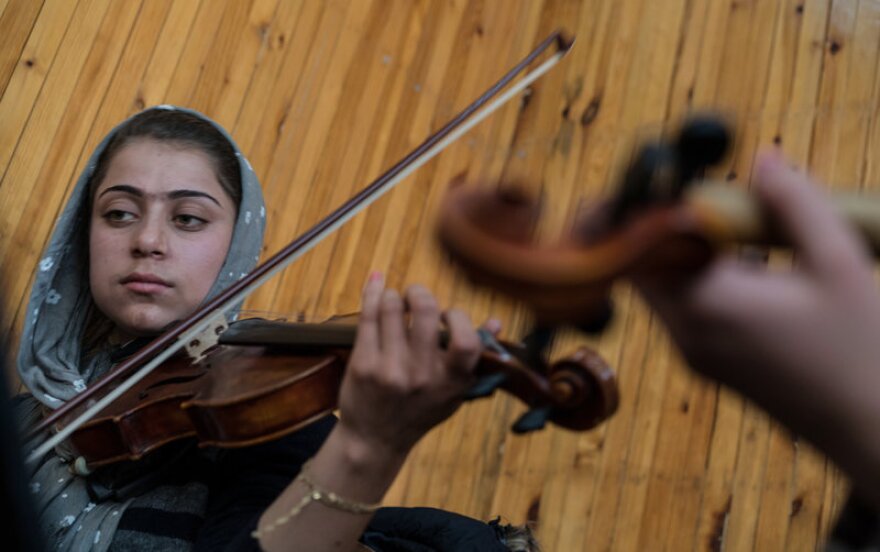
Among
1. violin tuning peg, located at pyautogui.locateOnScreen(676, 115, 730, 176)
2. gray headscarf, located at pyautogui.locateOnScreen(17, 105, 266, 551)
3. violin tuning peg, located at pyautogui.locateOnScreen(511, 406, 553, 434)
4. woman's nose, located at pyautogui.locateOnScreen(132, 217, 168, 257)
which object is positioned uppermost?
violin tuning peg, located at pyautogui.locateOnScreen(676, 115, 730, 176)

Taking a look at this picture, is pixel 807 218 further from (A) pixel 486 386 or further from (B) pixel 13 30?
(B) pixel 13 30

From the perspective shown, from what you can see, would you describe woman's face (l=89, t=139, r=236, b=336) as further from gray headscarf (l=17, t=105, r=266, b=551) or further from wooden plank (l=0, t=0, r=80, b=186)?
wooden plank (l=0, t=0, r=80, b=186)

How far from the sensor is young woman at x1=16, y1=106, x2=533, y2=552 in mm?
661

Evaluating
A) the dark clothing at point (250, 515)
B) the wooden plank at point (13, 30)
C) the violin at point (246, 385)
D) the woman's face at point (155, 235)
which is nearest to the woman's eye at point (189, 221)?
the woman's face at point (155, 235)

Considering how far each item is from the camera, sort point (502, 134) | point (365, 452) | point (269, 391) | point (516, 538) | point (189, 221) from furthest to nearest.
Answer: point (502, 134) < point (189, 221) < point (516, 538) < point (269, 391) < point (365, 452)

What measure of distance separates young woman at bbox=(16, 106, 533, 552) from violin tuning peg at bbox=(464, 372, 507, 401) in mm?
17

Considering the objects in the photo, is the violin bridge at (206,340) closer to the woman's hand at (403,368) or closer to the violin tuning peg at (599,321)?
the woman's hand at (403,368)

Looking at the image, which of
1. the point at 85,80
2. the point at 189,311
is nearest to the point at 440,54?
the point at 85,80

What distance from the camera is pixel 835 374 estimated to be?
0.36 metres

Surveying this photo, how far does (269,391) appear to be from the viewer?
794 mm

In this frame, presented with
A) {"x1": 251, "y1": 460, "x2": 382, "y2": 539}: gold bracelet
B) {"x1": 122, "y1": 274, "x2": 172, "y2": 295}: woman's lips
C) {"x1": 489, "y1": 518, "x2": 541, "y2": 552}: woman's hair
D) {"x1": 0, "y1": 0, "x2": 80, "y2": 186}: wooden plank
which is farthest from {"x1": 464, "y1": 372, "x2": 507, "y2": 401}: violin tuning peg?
{"x1": 0, "y1": 0, "x2": 80, "y2": 186}: wooden plank

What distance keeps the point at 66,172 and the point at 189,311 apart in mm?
549

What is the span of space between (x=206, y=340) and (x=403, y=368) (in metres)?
0.45

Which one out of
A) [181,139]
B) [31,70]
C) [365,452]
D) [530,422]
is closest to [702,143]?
[530,422]
